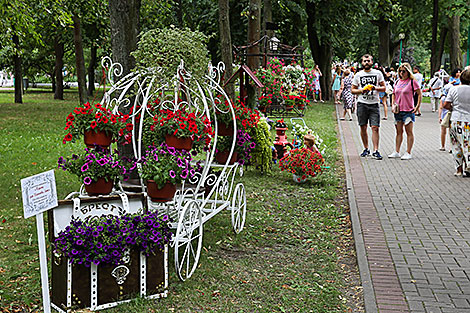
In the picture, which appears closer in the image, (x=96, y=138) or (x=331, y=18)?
(x=96, y=138)

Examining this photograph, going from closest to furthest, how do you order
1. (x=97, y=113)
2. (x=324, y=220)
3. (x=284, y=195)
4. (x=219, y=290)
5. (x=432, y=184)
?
(x=219, y=290) → (x=97, y=113) → (x=324, y=220) → (x=284, y=195) → (x=432, y=184)

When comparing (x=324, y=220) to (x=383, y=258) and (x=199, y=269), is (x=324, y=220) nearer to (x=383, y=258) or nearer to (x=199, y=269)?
(x=383, y=258)

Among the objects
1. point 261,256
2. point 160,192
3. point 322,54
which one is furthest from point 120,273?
point 322,54

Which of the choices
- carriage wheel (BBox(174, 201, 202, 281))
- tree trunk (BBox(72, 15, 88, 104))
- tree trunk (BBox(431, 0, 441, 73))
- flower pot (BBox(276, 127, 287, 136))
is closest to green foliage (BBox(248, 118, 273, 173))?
flower pot (BBox(276, 127, 287, 136))

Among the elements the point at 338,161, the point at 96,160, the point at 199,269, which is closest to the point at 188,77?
the point at 96,160

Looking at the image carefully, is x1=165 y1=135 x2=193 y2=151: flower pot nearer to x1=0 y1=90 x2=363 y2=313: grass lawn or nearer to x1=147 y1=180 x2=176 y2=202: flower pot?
x1=147 y1=180 x2=176 y2=202: flower pot

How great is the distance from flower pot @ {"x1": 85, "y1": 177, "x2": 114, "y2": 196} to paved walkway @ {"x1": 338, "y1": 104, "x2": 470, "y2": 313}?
251 centimetres

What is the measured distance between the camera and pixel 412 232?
718 centimetres

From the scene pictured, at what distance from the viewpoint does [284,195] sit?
9312mm

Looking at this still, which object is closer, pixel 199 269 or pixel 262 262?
pixel 199 269

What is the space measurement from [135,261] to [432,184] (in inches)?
270

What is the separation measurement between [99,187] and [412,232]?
394cm

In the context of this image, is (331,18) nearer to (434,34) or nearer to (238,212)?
(434,34)

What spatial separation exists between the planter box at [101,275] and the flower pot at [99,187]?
12.4 inches
